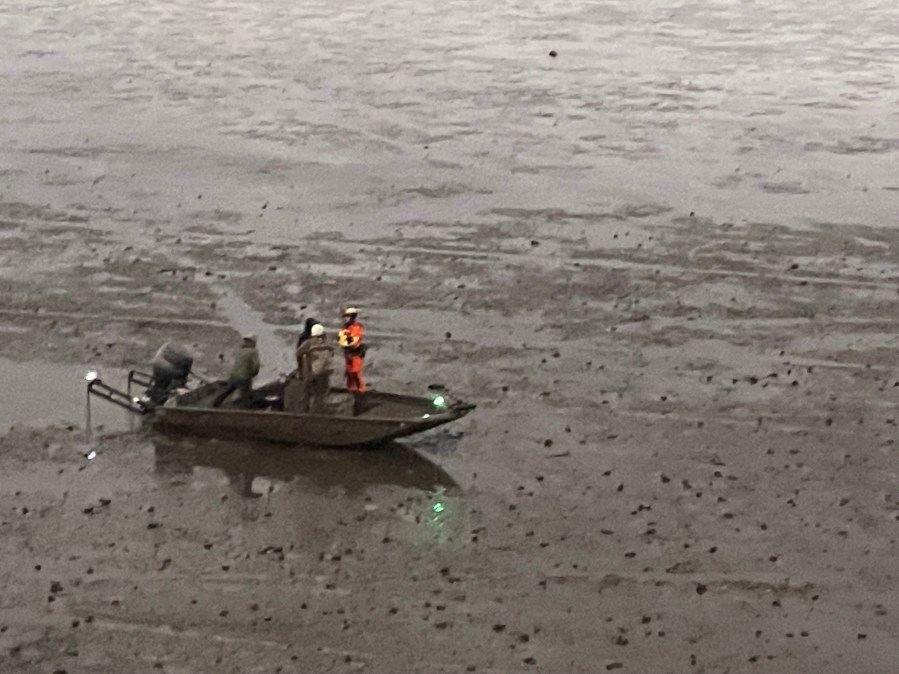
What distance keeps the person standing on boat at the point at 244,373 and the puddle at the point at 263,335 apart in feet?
4.36

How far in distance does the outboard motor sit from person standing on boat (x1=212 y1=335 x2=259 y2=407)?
1.58ft

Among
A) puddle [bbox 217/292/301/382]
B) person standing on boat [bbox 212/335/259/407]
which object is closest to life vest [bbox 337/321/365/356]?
person standing on boat [bbox 212/335/259/407]

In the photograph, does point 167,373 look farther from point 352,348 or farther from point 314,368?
point 352,348

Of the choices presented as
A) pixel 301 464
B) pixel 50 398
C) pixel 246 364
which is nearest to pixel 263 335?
pixel 50 398

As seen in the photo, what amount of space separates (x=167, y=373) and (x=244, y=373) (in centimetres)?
90

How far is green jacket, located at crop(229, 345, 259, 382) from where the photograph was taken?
49.7 ft

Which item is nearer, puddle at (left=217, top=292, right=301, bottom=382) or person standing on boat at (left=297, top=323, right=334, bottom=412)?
person standing on boat at (left=297, top=323, right=334, bottom=412)

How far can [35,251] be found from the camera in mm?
20547

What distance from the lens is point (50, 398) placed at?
54.2ft

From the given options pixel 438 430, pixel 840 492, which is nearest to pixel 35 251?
pixel 438 430

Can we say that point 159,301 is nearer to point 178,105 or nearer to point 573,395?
point 573,395

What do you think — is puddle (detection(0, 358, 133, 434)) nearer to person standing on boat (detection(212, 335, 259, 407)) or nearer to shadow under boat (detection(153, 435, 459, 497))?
shadow under boat (detection(153, 435, 459, 497))

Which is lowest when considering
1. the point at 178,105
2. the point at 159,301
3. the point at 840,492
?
the point at 840,492

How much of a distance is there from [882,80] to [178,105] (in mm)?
15162
